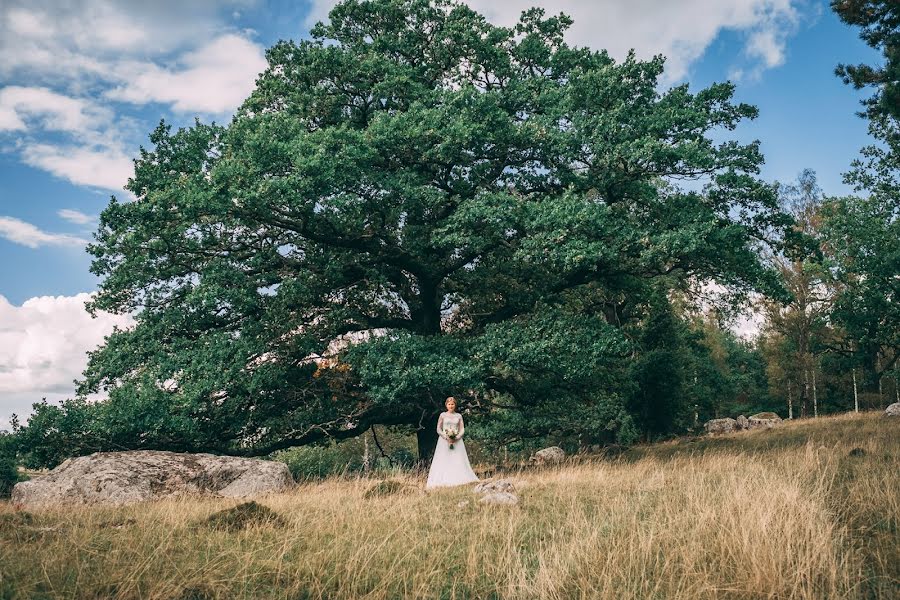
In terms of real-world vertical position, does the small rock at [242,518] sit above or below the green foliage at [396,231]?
below

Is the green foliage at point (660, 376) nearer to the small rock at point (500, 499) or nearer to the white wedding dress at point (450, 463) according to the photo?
the white wedding dress at point (450, 463)

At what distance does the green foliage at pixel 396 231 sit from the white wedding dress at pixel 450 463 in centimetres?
113

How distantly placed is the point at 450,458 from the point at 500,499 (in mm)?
5566

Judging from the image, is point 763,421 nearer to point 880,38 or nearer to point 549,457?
point 549,457

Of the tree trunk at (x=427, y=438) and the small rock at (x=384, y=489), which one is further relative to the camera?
the tree trunk at (x=427, y=438)

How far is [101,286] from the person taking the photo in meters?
16.9

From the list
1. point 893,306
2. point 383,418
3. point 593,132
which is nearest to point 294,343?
point 383,418

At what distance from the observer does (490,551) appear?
6.60 metres

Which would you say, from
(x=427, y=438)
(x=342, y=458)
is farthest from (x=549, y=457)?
(x=342, y=458)

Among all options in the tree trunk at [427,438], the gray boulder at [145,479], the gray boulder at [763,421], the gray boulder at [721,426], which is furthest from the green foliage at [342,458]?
the gray boulder at [763,421]

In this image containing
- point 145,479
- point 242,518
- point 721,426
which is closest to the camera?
point 242,518

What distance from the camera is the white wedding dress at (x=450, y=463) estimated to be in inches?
589

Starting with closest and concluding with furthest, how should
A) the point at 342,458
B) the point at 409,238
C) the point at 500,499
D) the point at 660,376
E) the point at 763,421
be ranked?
the point at 500,499
the point at 409,238
the point at 660,376
the point at 763,421
the point at 342,458

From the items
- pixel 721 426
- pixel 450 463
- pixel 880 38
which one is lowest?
pixel 721 426
